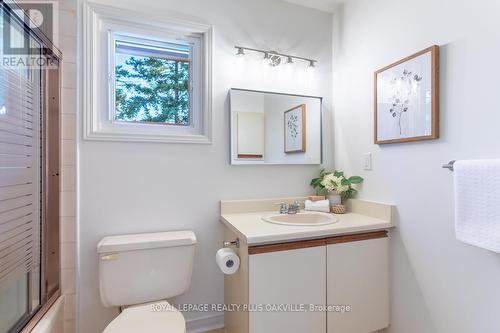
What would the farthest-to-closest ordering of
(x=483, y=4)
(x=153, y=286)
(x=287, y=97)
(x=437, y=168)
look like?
(x=287, y=97), (x=153, y=286), (x=437, y=168), (x=483, y=4)

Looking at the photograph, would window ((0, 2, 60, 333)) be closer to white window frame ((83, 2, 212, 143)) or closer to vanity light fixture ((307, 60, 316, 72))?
white window frame ((83, 2, 212, 143))

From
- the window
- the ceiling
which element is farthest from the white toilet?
the ceiling

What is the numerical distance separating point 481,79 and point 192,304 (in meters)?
2.00

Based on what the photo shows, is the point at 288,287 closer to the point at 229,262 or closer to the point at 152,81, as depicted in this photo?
the point at 229,262

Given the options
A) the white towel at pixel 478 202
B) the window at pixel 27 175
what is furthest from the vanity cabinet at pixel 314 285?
the window at pixel 27 175

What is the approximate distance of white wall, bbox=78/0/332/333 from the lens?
1495 mm

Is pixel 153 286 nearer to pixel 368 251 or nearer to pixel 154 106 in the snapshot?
pixel 154 106

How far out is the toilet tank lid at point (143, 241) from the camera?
1.34 metres

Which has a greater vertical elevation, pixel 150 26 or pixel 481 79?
pixel 150 26

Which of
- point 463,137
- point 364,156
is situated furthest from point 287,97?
point 463,137

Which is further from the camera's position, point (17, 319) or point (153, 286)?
point (153, 286)

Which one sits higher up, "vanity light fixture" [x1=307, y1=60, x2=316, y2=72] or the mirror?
"vanity light fixture" [x1=307, y1=60, x2=316, y2=72]

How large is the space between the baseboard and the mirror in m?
1.07

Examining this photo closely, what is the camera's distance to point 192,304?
5.54 ft
